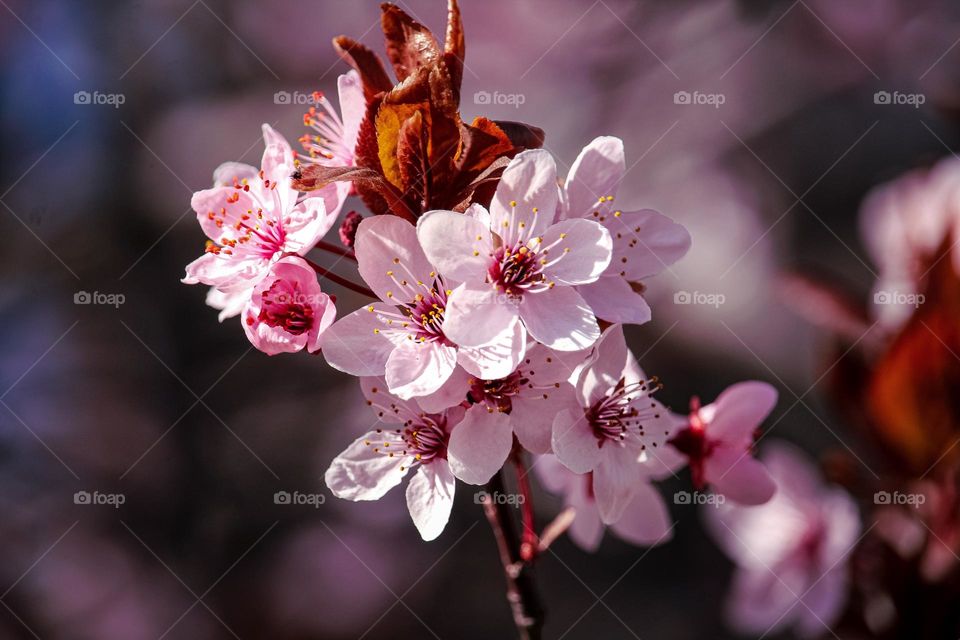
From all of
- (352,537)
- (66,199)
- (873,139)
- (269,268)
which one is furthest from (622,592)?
(66,199)

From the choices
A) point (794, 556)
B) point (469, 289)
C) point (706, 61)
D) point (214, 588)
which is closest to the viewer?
point (469, 289)

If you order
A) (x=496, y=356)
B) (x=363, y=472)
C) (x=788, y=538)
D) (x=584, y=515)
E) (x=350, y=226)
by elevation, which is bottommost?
(x=788, y=538)

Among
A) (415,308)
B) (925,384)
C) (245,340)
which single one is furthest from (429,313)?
(245,340)

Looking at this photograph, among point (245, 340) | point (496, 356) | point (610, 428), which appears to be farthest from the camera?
point (245, 340)

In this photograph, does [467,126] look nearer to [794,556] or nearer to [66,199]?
[794,556]

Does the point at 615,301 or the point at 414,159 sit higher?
the point at 414,159

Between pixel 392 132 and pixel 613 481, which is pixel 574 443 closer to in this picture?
pixel 613 481

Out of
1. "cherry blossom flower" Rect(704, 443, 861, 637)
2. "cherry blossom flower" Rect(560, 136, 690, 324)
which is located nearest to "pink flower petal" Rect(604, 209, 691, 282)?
"cherry blossom flower" Rect(560, 136, 690, 324)

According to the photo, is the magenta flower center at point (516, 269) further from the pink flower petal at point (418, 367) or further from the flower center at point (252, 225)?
the flower center at point (252, 225)
